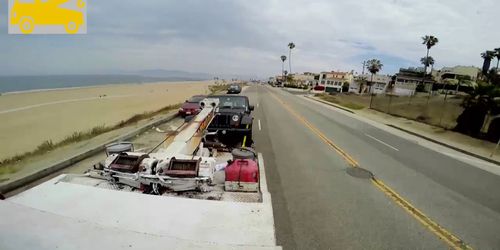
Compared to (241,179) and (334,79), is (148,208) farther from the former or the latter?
(334,79)

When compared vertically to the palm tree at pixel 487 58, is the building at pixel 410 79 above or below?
below

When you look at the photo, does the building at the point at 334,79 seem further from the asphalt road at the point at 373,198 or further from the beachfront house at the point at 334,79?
the asphalt road at the point at 373,198

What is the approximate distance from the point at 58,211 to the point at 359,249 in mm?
4338

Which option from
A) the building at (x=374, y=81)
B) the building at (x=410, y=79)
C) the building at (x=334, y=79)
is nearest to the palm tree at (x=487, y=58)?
the building at (x=410, y=79)

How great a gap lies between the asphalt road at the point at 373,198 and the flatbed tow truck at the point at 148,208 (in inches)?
47.4

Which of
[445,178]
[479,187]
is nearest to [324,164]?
[445,178]

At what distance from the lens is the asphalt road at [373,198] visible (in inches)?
217

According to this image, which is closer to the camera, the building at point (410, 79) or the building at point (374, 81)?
the building at point (410, 79)

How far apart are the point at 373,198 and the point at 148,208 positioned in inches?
209

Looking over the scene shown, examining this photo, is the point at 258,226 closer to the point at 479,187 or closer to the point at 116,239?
the point at 116,239

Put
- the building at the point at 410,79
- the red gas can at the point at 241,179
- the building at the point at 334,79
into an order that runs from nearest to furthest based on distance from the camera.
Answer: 1. the red gas can at the point at 241,179
2. the building at the point at 410,79
3. the building at the point at 334,79

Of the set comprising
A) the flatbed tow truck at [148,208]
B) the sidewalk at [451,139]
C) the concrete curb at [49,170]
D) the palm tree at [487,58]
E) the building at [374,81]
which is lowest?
the concrete curb at [49,170]

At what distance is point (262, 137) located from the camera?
1439 cm

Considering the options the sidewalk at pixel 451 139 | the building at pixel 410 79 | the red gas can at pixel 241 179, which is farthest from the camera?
the building at pixel 410 79
